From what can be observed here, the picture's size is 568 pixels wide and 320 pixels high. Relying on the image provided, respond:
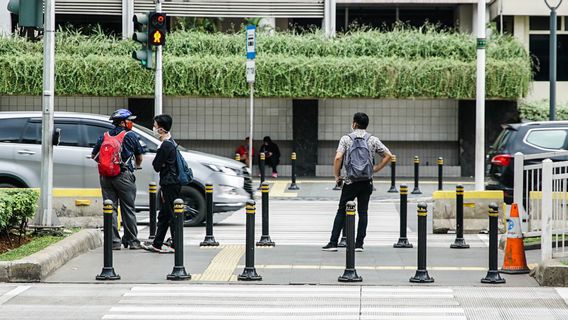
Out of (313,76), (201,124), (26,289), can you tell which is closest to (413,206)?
(313,76)

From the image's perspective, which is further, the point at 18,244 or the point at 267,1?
the point at 267,1

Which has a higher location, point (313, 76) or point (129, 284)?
point (313, 76)

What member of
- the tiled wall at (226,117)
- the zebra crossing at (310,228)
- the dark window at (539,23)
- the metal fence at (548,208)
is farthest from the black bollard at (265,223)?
the dark window at (539,23)

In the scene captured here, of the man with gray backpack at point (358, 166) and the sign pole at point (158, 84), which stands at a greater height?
the sign pole at point (158, 84)

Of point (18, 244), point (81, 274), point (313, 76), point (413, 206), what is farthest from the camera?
point (313, 76)

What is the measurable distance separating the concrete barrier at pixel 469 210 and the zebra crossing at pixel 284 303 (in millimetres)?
6301

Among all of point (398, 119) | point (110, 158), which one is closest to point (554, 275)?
point (110, 158)

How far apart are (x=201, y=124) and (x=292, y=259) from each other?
57.9 ft

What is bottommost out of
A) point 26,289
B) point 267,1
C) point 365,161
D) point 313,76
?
point 26,289

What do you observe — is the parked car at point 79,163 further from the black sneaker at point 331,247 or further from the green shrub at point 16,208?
the black sneaker at point 331,247

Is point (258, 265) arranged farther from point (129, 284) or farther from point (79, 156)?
point (79, 156)

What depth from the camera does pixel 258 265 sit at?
13930mm

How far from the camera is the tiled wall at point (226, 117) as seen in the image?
31734mm

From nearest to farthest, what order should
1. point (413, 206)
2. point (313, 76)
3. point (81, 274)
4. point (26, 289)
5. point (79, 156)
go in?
1. point (26, 289)
2. point (81, 274)
3. point (79, 156)
4. point (413, 206)
5. point (313, 76)
